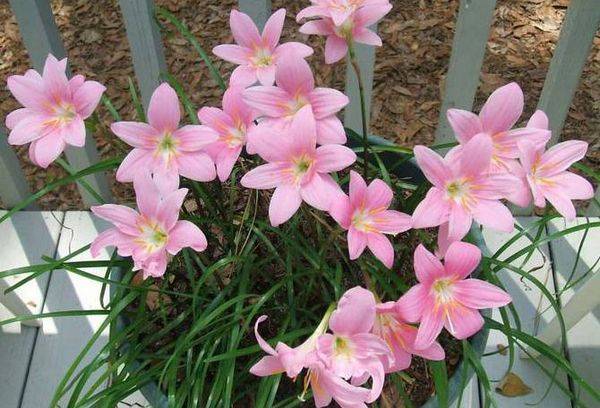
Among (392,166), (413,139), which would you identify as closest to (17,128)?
(392,166)

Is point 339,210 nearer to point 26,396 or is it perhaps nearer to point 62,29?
point 26,396

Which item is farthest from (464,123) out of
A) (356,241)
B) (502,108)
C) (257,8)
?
(257,8)

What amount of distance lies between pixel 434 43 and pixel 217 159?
1.31m

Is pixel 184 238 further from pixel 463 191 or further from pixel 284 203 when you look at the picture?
pixel 463 191

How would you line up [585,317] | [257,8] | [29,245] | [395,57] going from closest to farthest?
[257,8] < [585,317] < [29,245] < [395,57]

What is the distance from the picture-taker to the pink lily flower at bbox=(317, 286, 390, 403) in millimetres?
591

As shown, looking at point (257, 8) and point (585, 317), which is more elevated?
point (257, 8)

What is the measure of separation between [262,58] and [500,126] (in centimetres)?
26

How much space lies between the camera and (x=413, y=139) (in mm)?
1708

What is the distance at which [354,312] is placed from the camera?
59 centimetres

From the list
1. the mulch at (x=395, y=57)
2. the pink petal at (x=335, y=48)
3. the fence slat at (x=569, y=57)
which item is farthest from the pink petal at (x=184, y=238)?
the mulch at (x=395, y=57)

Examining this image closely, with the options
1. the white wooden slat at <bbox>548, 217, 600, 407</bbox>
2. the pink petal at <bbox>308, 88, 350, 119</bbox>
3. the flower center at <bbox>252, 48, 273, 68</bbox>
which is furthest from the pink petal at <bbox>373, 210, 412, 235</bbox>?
the white wooden slat at <bbox>548, 217, 600, 407</bbox>

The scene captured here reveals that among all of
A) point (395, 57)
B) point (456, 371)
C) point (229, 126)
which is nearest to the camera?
point (229, 126)

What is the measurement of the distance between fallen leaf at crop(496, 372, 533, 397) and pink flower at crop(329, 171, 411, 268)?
0.66 meters
